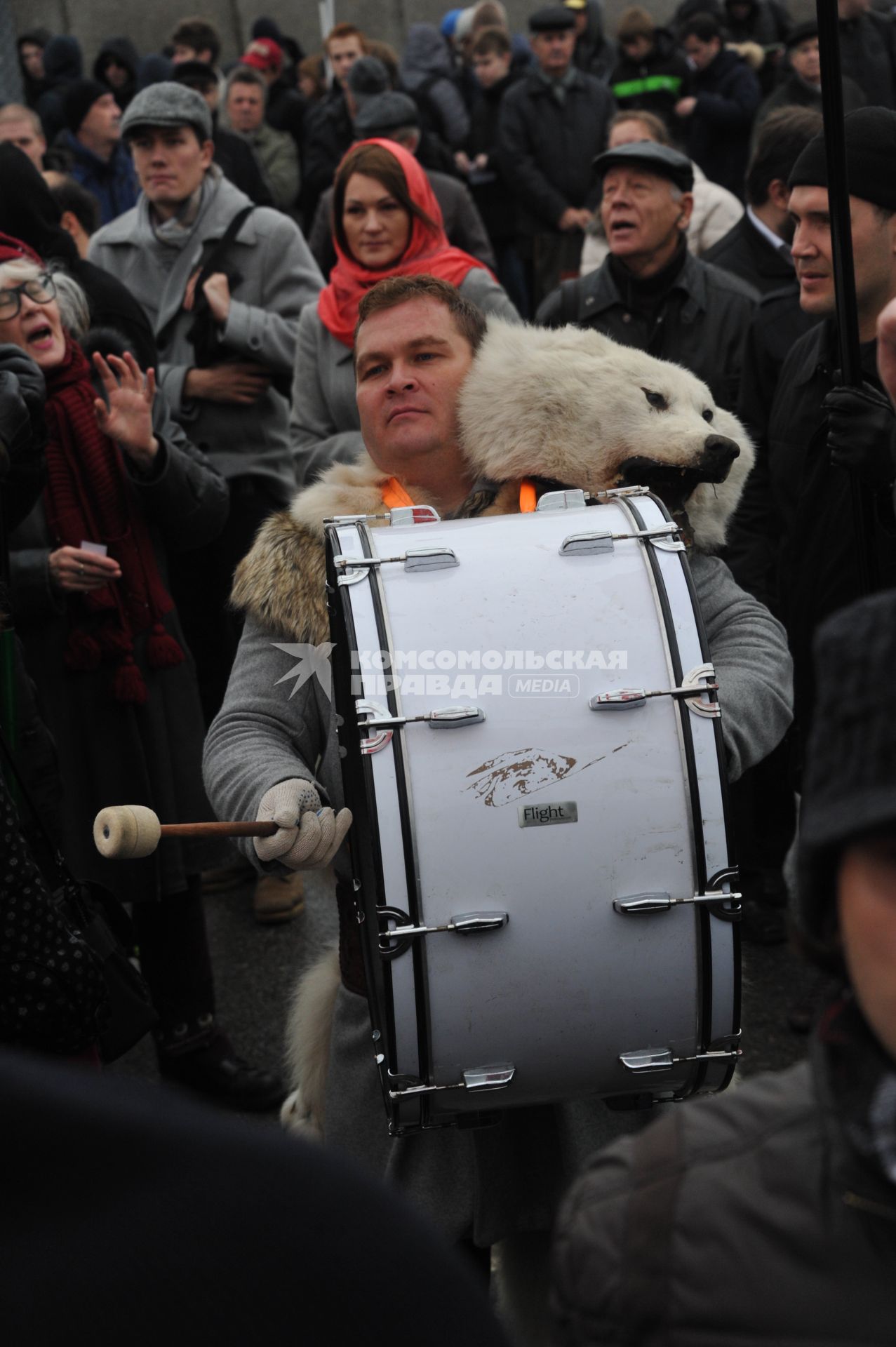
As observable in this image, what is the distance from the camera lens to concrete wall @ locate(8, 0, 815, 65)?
13.2 m

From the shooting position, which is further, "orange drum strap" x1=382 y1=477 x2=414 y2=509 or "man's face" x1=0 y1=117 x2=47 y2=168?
"man's face" x1=0 y1=117 x2=47 y2=168

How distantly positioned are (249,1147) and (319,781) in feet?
5.39

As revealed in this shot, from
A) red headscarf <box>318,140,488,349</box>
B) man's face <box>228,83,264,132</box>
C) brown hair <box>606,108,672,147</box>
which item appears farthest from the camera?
man's face <box>228,83,264,132</box>

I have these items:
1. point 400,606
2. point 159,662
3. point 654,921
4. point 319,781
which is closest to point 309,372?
point 159,662

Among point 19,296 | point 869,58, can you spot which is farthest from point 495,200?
point 19,296

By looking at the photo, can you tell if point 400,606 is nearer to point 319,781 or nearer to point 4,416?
point 319,781

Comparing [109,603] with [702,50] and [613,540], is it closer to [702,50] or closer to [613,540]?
[613,540]

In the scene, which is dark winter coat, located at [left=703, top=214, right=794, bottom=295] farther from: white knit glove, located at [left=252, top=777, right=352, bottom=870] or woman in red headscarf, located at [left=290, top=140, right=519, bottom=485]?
white knit glove, located at [left=252, top=777, right=352, bottom=870]

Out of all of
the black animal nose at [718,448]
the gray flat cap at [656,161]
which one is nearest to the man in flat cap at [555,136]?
the gray flat cap at [656,161]

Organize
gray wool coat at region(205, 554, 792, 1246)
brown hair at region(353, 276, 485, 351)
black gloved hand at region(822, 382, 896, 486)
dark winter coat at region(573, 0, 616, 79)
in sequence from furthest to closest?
dark winter coat at region(573, 0, 616, 79), black gloved hand at region(822, 382, 896, 486), brown hair at region(353, 276, 485, 351), gray wool coat at region(205, 554, 792, 1246)

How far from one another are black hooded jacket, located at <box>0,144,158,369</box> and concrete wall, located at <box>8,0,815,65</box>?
33.7ft

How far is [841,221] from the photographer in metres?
2.41

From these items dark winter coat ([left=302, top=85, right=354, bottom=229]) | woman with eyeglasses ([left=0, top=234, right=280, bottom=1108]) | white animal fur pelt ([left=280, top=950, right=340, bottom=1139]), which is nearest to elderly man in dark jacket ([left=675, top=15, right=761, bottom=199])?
dark winter coat ([left=302, top=85, right=354, bottom=229])

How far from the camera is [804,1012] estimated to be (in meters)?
3.74
